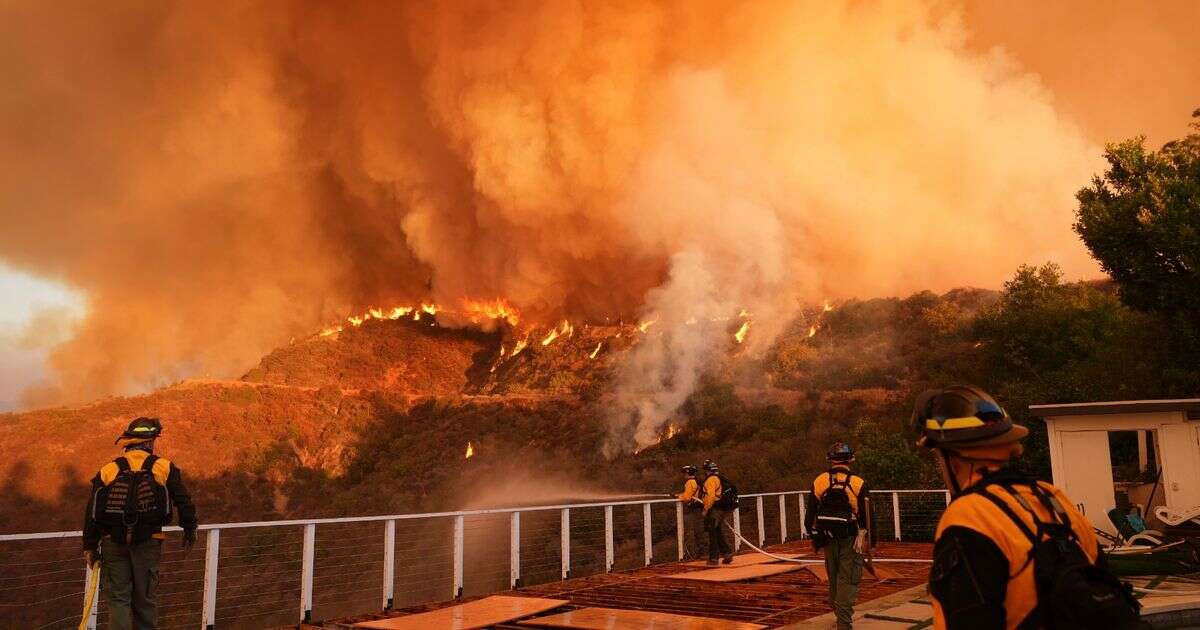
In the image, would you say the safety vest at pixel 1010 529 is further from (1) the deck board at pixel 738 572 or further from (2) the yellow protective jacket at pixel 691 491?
(2) the yellow protective jacket at pixel 691 491

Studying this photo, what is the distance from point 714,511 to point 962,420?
30.3 ft

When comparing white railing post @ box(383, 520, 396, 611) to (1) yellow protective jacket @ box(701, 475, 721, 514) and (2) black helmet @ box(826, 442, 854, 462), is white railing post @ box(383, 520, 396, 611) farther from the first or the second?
(1) yellow protective jacket @ box(701, 475, 721, 514)

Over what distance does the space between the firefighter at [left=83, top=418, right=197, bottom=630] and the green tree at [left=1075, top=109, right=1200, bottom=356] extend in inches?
825

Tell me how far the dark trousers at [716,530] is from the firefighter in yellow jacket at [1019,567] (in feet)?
30.6

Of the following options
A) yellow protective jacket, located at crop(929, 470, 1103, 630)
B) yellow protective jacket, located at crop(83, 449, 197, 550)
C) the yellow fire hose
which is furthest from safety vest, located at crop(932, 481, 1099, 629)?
the yellow fire hose

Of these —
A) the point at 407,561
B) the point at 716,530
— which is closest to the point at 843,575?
the point at 716,530

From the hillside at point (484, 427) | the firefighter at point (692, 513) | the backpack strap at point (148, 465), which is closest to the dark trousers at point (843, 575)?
the firefighter at point (692, 513)

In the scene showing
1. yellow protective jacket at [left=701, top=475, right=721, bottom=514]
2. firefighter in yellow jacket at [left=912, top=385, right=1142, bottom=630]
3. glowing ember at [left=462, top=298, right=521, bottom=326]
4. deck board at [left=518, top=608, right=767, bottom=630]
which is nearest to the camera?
firefighter in yellow jacket at [left=912, top=385, right=1142, bottom=630]

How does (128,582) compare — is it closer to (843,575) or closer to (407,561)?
(843,575)

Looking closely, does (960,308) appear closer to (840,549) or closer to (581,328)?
(581,328)

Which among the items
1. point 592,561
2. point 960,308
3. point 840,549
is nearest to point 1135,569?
point 840,549

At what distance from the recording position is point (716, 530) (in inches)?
428

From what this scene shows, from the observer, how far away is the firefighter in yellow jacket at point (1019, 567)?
5.21ft

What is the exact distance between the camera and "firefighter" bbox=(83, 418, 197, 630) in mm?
4887
